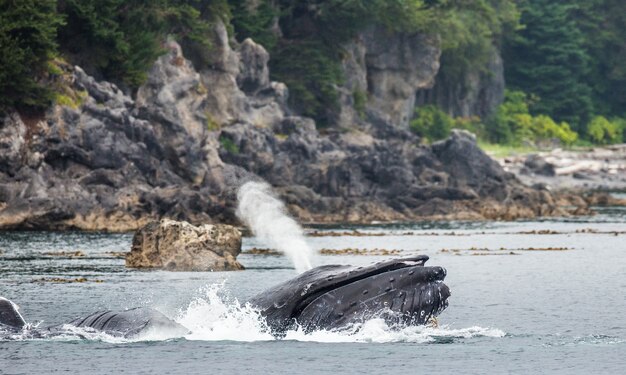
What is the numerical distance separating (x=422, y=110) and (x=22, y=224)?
71.3m

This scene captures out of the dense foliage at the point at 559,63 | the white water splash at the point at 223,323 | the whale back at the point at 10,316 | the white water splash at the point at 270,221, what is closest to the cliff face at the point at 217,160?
the white water splash at the point at 270,221

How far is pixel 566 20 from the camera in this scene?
521ft

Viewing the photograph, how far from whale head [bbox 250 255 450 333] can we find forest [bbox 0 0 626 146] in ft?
174

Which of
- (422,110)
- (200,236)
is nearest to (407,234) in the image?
(200,236)

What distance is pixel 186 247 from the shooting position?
157 ft

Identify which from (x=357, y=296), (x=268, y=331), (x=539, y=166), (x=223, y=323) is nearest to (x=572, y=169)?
(x=539, y=166)

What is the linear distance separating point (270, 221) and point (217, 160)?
Answer: 12.0 m

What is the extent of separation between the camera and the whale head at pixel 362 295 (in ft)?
78.1

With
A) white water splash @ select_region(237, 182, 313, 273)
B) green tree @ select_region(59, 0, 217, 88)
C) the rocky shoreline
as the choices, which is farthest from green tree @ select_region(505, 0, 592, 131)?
white water splash @ select_region(237, 182, 313, 273)

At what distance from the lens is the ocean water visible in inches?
1013

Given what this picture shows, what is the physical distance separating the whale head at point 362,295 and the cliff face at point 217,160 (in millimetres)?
44205

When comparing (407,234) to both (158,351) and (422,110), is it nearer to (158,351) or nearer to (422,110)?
(158,351)

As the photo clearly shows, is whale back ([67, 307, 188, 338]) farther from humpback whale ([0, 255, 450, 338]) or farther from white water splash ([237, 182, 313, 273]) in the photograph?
white water splash ([237, 182, 313, 273])

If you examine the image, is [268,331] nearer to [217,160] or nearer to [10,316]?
[10,316]
